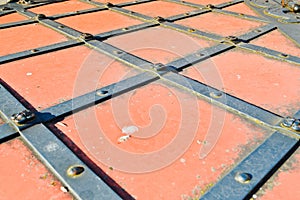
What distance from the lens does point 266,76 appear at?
1.68 m

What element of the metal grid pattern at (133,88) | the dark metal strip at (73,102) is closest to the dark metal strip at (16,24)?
the metal grid pattern at (133,88)

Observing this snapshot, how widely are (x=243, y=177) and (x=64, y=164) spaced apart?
56 cm

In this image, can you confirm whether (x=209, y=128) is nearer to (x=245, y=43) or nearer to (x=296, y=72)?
(x=296, y=72)

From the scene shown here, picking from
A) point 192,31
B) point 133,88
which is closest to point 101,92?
point 133,88

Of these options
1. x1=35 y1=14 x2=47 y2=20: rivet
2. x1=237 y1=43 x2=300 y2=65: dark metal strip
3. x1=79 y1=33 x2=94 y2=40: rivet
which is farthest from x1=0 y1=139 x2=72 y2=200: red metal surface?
x1=35 y1=14 x2=47 y2=20: rivet

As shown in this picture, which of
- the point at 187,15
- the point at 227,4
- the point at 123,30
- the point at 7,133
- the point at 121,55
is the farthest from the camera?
A: the point at 227,4

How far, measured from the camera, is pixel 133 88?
1.52 metres

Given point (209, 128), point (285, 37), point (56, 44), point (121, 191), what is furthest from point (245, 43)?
point (121, 191)

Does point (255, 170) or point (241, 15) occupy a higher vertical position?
point (241, 15)

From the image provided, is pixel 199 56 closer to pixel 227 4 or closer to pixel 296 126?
pixel 296 126

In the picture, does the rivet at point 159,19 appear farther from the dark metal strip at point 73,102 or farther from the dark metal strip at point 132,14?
the dark metal strip at point 73,102

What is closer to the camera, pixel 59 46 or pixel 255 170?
pixel 255 170

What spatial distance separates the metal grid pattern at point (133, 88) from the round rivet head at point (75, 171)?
0.01m

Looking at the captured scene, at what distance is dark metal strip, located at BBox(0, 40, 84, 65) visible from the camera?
180 cm
